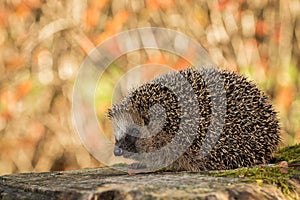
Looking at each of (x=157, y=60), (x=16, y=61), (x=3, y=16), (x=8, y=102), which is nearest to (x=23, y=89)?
(x=8, y=102)

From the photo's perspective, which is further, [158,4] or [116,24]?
[158,4]

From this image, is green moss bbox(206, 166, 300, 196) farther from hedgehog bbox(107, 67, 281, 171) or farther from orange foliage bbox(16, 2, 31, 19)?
orange foliage bbox(16, 2, 31, 19)

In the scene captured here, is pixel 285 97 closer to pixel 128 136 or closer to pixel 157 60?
pixel 157 60

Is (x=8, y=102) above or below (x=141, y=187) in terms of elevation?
above

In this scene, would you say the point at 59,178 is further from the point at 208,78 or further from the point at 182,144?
the point at 208,78

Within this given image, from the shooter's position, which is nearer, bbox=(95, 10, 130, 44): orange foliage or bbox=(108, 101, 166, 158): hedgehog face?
bbox=(108, 101, 166, 158): hedgehog face

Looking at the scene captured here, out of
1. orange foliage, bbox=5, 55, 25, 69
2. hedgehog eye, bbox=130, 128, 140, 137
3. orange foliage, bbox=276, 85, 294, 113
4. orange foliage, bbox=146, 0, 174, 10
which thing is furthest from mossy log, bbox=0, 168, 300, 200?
orange foliage, bbox=146, 0, 174, 10

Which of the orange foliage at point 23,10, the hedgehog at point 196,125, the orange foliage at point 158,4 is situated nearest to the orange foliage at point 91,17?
the orange foliage at point 158,4

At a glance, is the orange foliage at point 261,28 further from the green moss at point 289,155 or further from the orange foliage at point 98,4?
the green moss at point 289,155
